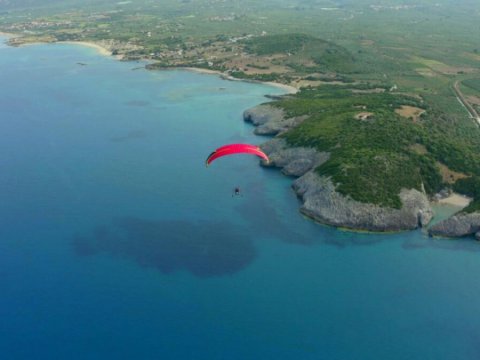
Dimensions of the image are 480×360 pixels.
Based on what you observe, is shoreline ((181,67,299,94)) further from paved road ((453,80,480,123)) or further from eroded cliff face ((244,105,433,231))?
eroded cliff face ((244,105,433,231))

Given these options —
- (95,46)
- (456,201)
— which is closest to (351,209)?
(456,201)

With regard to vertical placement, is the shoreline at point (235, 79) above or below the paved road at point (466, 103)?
below

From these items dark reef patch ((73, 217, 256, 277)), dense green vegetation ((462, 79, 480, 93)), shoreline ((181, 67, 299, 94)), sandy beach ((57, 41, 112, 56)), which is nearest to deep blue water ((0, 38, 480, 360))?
dark reef patch ((73, 217, 256, 277))

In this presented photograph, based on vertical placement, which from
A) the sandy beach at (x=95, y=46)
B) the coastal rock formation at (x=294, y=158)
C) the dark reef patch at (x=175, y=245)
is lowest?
the sandy beach at (x=95, y=46)

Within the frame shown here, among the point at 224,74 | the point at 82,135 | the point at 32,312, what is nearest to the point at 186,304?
the point at 32,312

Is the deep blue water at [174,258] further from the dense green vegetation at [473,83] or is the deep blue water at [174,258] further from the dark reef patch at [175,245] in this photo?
the dense green vegetation at [473,83]

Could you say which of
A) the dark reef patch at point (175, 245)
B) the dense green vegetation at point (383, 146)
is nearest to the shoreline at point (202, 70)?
the dense green vegetation at point (383, 146)

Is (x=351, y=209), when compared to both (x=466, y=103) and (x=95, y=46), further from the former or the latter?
(x=95, y=46)
